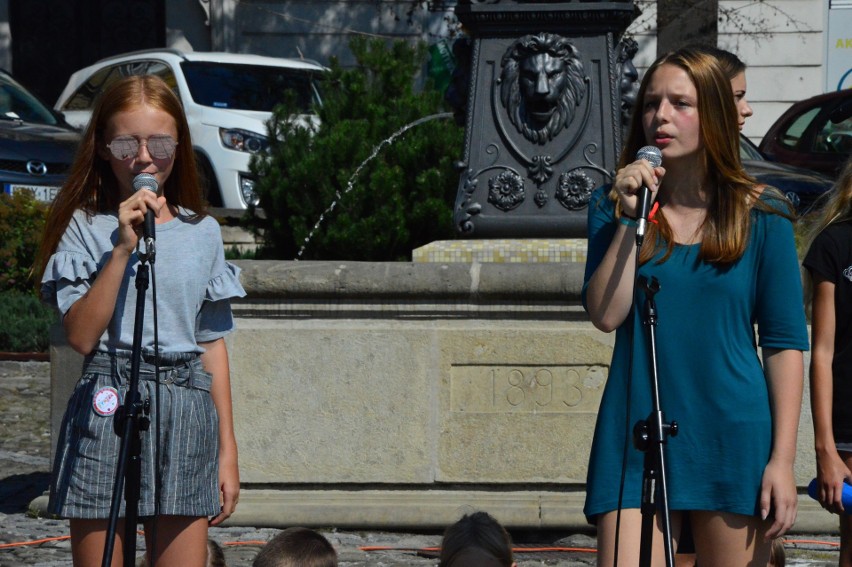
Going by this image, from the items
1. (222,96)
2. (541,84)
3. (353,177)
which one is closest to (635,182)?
(541,84)

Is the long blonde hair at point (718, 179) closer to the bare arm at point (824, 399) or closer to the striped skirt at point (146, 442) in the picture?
the bare arm at point (824, 399)

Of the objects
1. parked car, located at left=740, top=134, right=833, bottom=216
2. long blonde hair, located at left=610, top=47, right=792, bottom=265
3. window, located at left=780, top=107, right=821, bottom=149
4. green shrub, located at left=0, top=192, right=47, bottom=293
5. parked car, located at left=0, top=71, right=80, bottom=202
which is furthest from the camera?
window, located at left=780, top=107, right=821, bottom=149

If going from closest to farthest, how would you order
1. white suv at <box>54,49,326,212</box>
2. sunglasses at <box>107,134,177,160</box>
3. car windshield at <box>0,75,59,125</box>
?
sunglasses at <box>107,134,177,160</box>
car windshield at <box>0,75,59,125</box>
white suv at <box>54,49,326,212</box>

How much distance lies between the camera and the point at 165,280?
362cm

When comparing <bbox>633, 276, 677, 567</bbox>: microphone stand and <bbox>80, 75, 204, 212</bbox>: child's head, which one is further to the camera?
<bbox>80, 75, 204, 212</bbox>: child's head

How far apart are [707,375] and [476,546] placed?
2.56ft

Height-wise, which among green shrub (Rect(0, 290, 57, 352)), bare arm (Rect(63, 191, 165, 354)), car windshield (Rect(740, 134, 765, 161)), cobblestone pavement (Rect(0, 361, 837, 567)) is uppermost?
car windshield (Rect(740, 134, 765, 161))

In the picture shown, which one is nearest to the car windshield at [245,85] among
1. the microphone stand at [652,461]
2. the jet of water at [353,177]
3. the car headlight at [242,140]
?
the car headlight at [242,140]

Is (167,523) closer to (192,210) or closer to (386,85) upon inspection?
(192,210)

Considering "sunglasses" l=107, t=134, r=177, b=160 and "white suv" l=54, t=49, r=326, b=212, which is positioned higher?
"white suv" l=54, t=49, r=326, b=212

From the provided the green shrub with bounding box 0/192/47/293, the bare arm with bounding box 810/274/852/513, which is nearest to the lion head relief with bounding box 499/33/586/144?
the bare arm with bounding box 810/274/852/513

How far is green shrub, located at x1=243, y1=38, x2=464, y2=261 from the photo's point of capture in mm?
10195

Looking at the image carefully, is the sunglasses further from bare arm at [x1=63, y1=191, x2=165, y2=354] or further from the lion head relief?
the lion head relief

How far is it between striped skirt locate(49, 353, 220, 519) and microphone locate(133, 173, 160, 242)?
0.37m
